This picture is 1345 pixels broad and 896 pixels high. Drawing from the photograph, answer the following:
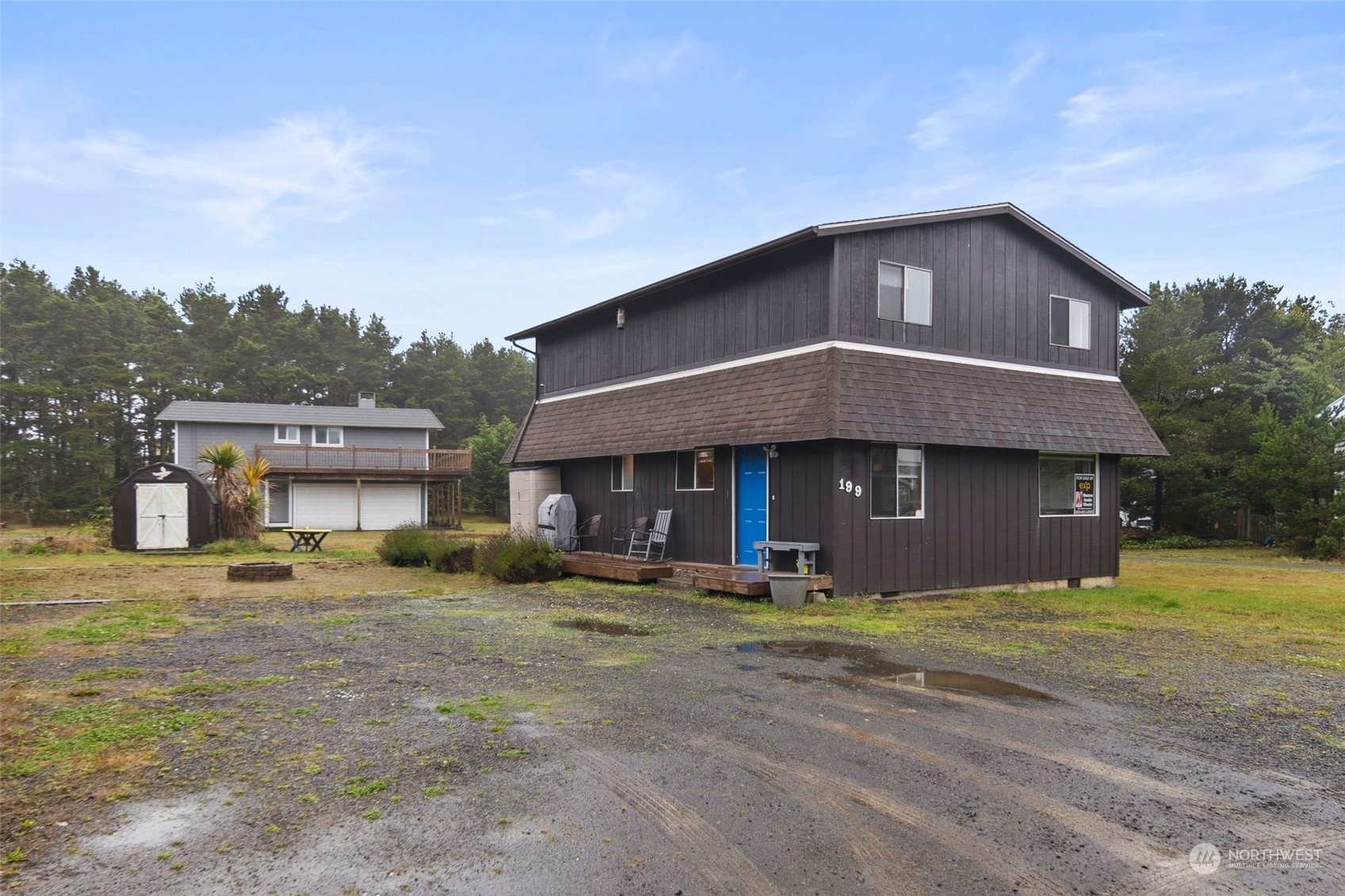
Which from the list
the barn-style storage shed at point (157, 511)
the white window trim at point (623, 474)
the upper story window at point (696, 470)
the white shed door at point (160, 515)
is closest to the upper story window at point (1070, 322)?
the upper story window at point (696, 470)

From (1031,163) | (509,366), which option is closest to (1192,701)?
(1031,163)

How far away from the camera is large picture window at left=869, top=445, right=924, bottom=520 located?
1186cm

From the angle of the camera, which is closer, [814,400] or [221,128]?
[814,400]

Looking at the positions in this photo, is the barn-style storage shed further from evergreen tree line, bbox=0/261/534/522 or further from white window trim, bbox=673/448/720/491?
evergreen tree line, bbox=0/261/534/522

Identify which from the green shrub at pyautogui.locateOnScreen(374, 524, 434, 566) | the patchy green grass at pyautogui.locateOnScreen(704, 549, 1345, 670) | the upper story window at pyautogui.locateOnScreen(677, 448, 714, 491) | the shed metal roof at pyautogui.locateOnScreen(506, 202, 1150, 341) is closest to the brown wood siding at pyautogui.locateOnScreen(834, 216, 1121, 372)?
the shed metal roof at pyautogui.locateOnScreen(506, 202, 1150, 341)

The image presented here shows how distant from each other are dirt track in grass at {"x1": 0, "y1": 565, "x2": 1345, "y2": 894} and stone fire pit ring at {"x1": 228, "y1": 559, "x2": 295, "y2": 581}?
265 inches

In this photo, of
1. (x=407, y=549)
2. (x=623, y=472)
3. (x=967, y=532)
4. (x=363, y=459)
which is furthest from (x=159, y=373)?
(x=967, y=532)

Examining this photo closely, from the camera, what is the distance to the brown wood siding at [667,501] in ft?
44.5

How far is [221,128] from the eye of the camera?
16.1 m

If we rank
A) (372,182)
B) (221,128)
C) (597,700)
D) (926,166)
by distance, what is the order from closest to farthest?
1. (597,700)
2. (221,128)
3. (926,166)
4. (372,182)

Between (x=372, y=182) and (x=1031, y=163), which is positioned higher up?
(x=372, y=182)

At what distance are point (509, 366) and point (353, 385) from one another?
476 inches

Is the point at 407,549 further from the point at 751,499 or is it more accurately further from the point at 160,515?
the point at 160,515

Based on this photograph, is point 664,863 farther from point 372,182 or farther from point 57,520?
point 57,520
